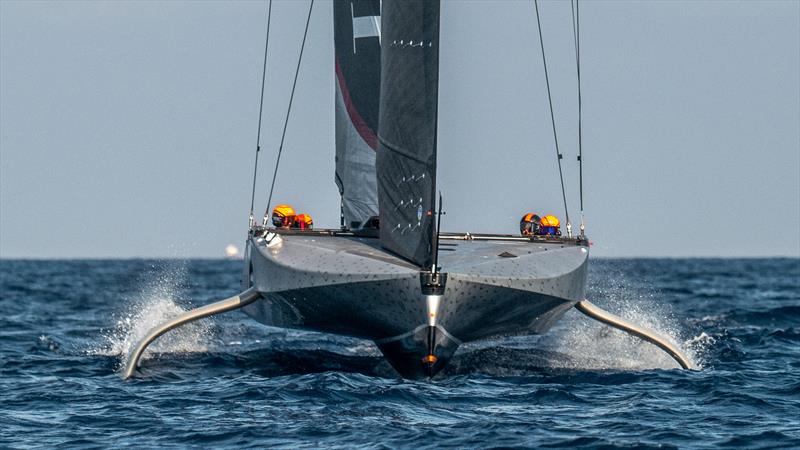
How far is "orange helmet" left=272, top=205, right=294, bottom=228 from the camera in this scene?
18.5 metres

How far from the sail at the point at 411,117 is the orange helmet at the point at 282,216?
369 centimetres

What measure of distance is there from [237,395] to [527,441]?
3.92 m

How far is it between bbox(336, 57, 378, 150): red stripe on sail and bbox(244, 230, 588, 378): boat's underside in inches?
153

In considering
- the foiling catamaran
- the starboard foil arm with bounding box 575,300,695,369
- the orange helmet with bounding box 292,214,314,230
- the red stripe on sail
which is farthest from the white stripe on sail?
the starboard foil arm with bounding box 575,300,695,369

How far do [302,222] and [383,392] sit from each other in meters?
4.92

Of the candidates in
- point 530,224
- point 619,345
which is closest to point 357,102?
point 530,224

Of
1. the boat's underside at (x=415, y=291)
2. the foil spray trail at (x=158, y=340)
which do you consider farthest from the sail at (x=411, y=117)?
the foil spray trail at (x=158, y=340)

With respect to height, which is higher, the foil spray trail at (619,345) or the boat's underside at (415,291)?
the boat's underside at (415,291)

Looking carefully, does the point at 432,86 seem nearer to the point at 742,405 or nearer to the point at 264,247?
the point at 264,247

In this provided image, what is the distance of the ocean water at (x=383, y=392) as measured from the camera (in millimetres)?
11977

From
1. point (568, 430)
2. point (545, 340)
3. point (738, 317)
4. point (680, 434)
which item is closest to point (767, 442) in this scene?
point (680, 434)

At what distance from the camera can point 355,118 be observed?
2077cm

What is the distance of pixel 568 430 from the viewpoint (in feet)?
40.1

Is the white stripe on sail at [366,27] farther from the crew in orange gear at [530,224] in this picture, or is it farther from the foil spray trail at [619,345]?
the foil spray trail at [619,345]
